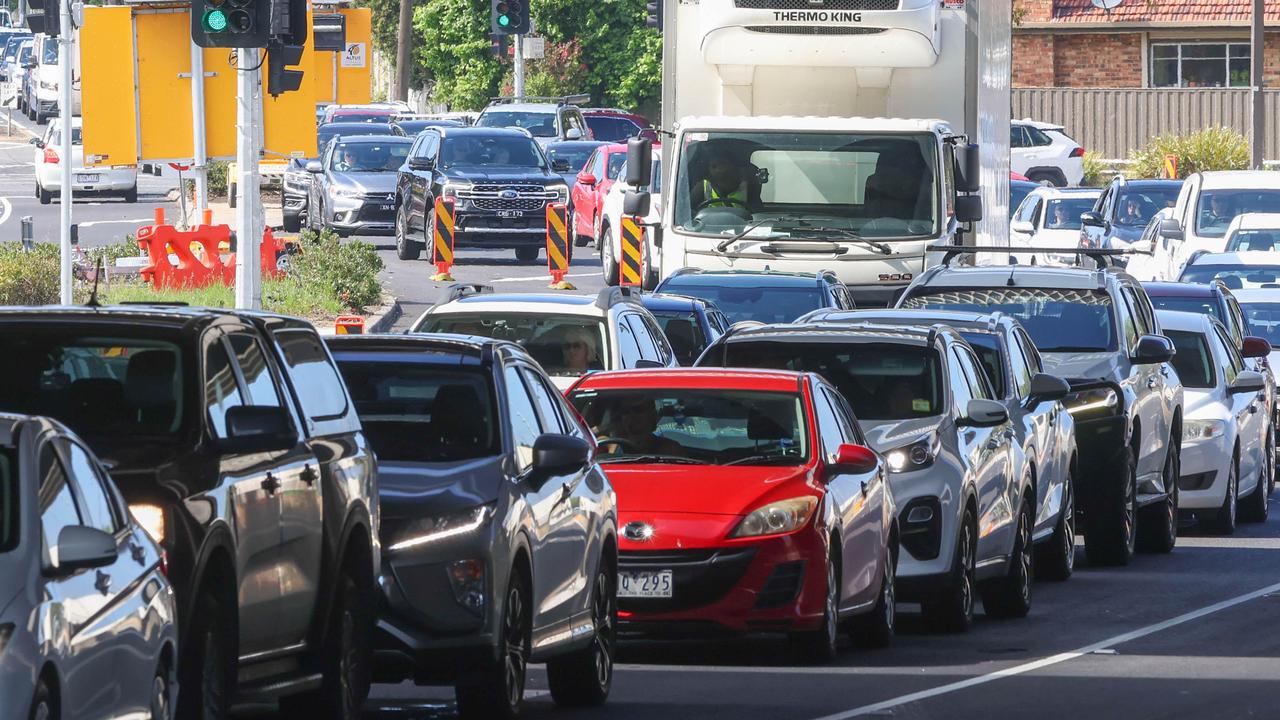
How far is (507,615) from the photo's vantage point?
33.3ft

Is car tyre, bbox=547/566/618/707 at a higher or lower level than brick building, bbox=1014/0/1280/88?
lower

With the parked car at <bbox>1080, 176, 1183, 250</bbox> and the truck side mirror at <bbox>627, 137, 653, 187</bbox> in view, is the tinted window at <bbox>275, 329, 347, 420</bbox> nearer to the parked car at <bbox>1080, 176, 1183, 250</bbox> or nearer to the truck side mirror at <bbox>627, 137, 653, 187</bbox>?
the truck side mirror at <bbox>627, 137, 653, 187</bbox>

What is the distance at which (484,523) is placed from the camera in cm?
1000

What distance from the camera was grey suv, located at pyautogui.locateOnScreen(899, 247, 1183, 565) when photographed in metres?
18.5

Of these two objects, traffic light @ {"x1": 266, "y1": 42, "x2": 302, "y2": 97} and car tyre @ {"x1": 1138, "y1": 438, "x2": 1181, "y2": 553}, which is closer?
car tyre @ {"x1": 1138, "y1": 438, "x2": 1181, "y2": 553}

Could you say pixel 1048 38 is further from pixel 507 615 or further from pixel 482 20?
pixel 507 615

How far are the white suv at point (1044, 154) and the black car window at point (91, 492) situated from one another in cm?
4658

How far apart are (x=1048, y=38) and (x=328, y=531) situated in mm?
51925

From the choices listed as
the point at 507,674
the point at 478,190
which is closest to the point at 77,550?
the point at 507,674

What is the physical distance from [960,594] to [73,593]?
8.17 meters

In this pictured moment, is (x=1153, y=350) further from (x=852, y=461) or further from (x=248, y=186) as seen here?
(x=248, y=186)

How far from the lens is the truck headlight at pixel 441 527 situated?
9.99m

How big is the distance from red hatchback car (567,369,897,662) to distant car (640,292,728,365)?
6.99 meters

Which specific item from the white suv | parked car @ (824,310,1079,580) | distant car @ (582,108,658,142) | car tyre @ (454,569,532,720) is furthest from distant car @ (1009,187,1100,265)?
car tyre @ (454,569,532,720)
